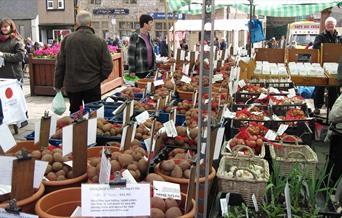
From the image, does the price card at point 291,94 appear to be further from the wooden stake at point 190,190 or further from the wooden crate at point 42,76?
the wooden crate at point 42,76

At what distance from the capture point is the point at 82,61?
14.6 ft

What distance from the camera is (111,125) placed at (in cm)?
300

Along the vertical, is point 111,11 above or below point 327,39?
above

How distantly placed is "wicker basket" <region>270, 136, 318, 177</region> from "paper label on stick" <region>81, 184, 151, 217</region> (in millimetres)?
1442

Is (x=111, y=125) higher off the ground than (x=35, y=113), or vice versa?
(x=111, y=125)

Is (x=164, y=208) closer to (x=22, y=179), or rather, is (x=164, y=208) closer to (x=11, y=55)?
(x=22, y=179)

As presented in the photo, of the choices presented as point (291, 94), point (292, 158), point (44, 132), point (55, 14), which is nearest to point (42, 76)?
point (291, 94)

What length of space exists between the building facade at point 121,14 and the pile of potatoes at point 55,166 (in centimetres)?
3474

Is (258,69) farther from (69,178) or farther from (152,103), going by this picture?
(69,178)

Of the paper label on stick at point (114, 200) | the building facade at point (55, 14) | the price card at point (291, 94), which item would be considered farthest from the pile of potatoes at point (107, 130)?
the building facade at point (55, 14)

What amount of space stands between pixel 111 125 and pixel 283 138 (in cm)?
131

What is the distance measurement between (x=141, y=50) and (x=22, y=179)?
4.27 m

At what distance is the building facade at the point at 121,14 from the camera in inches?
1439

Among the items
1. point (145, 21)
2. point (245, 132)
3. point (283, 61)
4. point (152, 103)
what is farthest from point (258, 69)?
point (245, 132)
